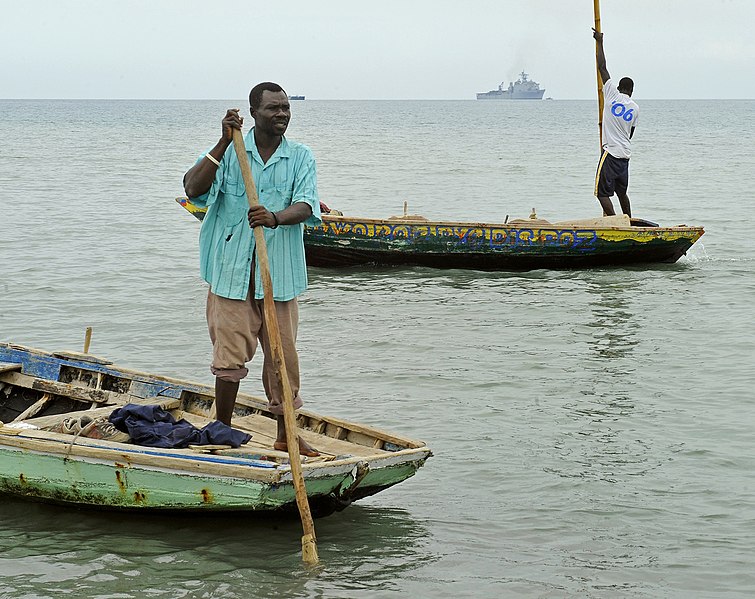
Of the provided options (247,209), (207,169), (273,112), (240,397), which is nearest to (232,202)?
(247,209)

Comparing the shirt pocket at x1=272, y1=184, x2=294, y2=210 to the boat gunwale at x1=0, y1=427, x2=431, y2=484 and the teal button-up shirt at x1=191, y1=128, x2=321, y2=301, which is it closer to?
the teal button-up shirt at x1=191, y1=128, x2=321, y2=301

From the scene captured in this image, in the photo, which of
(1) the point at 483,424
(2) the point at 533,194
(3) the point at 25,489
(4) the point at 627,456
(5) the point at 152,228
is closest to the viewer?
(3) the point at 25,489

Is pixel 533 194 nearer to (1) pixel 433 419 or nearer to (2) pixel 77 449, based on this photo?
(1) pixel 433 419

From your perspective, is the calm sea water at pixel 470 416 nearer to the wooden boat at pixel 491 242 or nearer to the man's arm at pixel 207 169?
the wooden boat at pixel 491 242

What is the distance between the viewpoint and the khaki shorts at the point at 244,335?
5.02 m

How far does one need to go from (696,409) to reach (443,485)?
2398 mm

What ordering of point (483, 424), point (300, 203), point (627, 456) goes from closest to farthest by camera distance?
1. point (300, 203)
2. point (627, 456)
3. point (483, 424)

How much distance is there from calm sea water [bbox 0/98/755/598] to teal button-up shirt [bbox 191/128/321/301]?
4.08ft

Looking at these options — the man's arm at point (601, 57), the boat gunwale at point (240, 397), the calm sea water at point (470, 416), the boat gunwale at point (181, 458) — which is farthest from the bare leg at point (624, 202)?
the boat gunwale at point (181, 458)

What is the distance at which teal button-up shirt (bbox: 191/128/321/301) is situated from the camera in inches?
194

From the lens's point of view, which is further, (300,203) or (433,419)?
(433,419)

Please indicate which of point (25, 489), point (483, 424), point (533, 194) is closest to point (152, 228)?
point (533, 194)

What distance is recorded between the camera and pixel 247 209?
4961 millimetres

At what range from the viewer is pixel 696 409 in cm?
759
